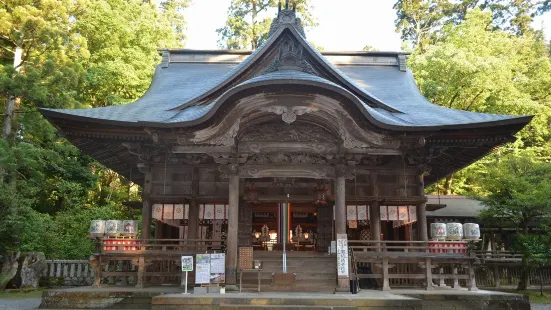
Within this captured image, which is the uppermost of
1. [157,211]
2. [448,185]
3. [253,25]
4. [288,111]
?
Answer: [253,25]

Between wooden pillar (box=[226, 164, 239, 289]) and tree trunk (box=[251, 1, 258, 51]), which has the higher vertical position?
tree trunk (box=[251, 1, 258, 51])

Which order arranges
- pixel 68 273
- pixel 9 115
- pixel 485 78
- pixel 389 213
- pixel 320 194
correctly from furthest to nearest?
1. pixel 485 78
2. pixel 9 115
3. pixel 68 273
4. pixel 389 213
5. pixel 320 194

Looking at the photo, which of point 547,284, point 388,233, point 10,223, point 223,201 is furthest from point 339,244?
point 547,284

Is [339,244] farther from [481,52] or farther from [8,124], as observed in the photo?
[481,52]

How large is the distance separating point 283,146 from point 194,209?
388 cm

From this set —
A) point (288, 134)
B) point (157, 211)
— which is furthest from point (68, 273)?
point (288, 134)

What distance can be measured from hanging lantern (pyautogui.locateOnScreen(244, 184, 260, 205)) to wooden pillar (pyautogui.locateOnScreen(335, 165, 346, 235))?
2.93 meters

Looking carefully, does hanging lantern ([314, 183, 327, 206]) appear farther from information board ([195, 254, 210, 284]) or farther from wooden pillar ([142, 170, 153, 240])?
wooden pillar ([142, 170, 153, 240])

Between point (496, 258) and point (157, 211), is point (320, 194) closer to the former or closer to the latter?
point (157, 211)

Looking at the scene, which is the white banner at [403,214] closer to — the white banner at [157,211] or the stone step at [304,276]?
the stone step at [304,276]

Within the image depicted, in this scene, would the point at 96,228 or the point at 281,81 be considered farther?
the point at 96,228

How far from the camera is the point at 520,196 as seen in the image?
15797mm

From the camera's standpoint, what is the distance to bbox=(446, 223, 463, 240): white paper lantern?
1205 centimetres

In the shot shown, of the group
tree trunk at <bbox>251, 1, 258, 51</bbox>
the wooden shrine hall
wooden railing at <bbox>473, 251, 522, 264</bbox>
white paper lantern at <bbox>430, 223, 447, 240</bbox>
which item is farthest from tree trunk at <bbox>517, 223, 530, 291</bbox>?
tree trunk at <bbox>251, 1, 258, 51</bbox>
